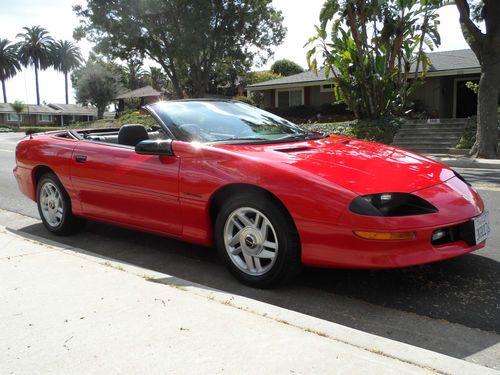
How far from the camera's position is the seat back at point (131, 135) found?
475 centimetres

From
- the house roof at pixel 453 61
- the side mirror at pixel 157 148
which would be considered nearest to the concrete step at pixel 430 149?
the house roof at pixel 453 61

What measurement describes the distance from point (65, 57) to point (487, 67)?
84.2m

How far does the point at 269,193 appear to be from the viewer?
3.54 m

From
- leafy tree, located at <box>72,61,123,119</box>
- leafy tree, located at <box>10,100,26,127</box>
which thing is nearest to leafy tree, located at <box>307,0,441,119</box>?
leafy tree, located at <box>72,61,123,119</box>

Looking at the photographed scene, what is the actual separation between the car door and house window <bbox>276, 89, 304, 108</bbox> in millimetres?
25559

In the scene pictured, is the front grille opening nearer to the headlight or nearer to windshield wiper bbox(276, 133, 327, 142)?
the headlight

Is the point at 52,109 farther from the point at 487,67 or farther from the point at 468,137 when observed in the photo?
the point at 487,67

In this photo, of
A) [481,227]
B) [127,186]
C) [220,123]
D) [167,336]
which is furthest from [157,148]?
[481,227]

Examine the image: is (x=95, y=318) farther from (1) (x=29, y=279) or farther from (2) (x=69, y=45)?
(2) (x=69, y=45)

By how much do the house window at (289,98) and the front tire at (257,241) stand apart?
26.4 m

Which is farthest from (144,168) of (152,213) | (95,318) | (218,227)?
(95,318)

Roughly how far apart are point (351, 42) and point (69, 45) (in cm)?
7890

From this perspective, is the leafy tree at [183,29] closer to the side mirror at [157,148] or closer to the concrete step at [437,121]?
the concrete step at [437,121]

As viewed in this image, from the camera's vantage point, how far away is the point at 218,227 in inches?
150
